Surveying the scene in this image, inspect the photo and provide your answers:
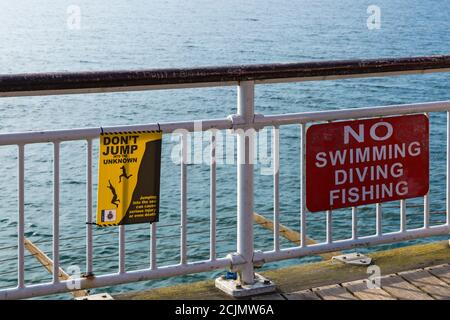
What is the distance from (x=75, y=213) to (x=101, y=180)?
13.2 meters

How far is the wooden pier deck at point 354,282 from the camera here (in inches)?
196

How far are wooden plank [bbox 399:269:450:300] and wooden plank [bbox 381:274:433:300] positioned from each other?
39 millimetres

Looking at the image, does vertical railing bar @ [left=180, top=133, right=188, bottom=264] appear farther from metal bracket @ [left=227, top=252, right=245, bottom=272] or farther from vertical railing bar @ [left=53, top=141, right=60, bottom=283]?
vertical railing bar @ [left=53, top=141, right=60, bottom=283]

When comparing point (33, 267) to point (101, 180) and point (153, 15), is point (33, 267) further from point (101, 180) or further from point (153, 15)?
point (153, 15)

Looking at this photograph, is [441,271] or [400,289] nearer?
[400,289]

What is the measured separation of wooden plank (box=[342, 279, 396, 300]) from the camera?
196 inches

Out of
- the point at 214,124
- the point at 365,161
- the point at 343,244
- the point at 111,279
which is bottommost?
the point at 111,279

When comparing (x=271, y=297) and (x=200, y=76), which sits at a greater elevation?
(x=200, y=76)

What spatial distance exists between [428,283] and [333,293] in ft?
1.85

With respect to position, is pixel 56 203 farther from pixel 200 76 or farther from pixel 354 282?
pixel 354 282

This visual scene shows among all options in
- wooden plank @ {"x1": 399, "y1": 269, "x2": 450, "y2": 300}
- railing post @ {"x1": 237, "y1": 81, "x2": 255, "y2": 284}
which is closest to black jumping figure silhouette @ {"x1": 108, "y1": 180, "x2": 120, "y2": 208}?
railing post @ {"x1": 237, "y1": 81, "x2": 255, "y2": 284}

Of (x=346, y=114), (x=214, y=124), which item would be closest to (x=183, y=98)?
(x=346, y=114)

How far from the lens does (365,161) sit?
17.6 feet

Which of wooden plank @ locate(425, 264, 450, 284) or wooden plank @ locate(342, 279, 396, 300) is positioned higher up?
wooden plank @ locate(425, 264, 450, 284)
